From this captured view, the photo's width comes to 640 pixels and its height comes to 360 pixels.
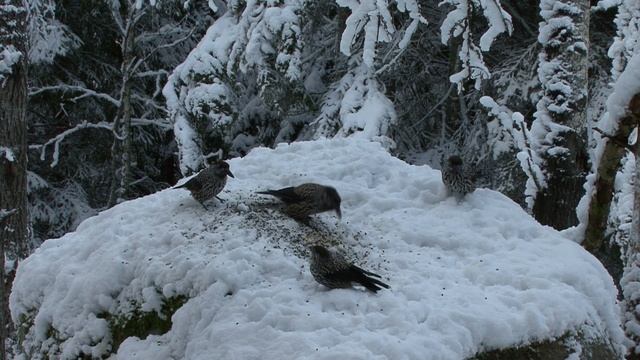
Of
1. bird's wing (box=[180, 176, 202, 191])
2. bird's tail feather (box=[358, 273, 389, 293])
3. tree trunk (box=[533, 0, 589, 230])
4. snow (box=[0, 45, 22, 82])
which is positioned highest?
tree trunk (box=[533, 0, 589, 230])

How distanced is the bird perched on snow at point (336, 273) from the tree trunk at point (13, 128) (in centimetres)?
506

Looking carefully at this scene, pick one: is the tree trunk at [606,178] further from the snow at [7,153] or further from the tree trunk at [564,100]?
the snow at [7,153]

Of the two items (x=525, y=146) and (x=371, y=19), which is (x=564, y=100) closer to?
(x=525, y=146)

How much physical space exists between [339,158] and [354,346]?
2971 millimetres

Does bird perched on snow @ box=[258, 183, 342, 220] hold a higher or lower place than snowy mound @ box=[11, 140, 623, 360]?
higher

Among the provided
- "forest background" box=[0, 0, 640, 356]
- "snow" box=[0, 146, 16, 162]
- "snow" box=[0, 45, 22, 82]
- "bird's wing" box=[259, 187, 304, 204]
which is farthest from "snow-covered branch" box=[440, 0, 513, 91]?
"snow" box=[0, 146, 16, 162]

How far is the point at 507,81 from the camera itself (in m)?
11.7

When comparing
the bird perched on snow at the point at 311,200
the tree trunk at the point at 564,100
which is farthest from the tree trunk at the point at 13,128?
the tree trunk at the point at 564,100

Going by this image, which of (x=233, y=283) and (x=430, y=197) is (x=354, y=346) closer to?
(x=233, y=283)

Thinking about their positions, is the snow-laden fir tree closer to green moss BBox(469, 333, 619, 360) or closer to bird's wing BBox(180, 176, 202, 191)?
bird's wing BBox(180, 176, 202, 191)

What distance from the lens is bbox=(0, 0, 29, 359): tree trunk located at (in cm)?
811

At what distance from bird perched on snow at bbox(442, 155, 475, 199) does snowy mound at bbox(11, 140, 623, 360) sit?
0.43 ft

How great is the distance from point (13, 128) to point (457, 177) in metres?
5.31

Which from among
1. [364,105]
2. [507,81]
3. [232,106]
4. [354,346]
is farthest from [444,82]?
[354,346]
